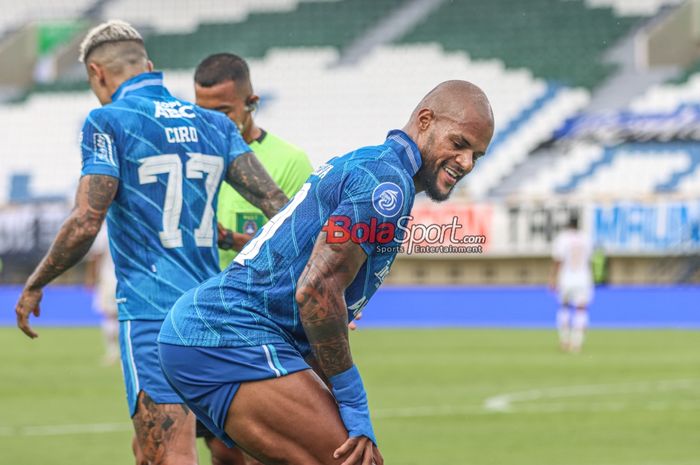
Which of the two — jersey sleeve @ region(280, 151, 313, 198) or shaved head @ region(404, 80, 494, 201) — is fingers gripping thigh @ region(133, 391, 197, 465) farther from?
shaved head @ region(404, 80, 494, 201)

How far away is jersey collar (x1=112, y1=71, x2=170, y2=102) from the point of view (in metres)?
6.42

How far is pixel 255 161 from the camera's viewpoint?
21.2ft

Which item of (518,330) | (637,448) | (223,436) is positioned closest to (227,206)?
(223,436)

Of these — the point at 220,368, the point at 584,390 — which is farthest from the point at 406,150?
the point at 584,390

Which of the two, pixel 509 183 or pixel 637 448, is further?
pixel 509 183

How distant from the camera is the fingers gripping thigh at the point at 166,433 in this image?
19.8 feet

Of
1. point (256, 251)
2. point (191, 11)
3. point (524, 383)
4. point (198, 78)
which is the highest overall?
point (191, 11)

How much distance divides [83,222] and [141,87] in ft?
2.36

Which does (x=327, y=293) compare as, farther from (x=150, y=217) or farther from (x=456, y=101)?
(x=150, y=217)

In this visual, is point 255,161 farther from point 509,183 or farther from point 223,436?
point 509,183

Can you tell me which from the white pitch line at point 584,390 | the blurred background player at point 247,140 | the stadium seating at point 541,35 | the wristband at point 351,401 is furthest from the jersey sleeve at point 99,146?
the stadium seating at point 541,35

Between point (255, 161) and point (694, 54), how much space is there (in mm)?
30926

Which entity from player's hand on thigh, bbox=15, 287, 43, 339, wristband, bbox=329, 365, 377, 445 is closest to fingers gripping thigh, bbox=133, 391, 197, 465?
player's hand on thigh, bbox=15, 287, 43, 339

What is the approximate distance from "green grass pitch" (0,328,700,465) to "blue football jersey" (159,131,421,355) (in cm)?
563
